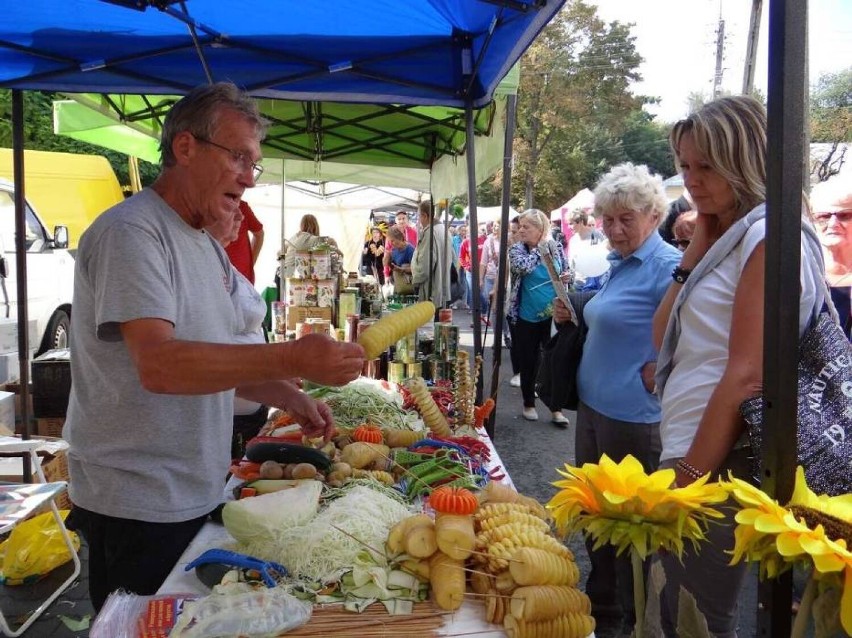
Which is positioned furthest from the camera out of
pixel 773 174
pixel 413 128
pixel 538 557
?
pixel 413 128

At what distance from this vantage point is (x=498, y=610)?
136cm

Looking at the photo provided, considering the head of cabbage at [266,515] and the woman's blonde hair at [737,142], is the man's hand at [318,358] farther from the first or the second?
the woman's blonde hair at [737,142]

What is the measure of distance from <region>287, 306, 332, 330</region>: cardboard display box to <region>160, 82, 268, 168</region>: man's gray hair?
14.6 feet

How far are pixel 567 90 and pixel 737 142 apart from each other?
31.8 metres

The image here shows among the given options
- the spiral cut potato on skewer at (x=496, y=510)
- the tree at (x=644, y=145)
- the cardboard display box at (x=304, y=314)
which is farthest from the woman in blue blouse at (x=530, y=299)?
the tree at (x=644, y=145)

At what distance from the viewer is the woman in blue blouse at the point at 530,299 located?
6.23 m

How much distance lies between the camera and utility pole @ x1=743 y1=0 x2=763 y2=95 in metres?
4.89

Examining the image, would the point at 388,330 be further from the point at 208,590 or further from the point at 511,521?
the point at 208,590

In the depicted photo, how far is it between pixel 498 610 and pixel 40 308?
7.22 meters

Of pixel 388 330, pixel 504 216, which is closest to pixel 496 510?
pixel 388 330

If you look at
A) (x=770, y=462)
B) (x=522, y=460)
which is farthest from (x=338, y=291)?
(x=770, y=462)

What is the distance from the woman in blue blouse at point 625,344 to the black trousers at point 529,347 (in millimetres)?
3460

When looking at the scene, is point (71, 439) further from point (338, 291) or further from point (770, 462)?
point (338, 291)

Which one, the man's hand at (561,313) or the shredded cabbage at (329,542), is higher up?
the man's hand at (561,313)
